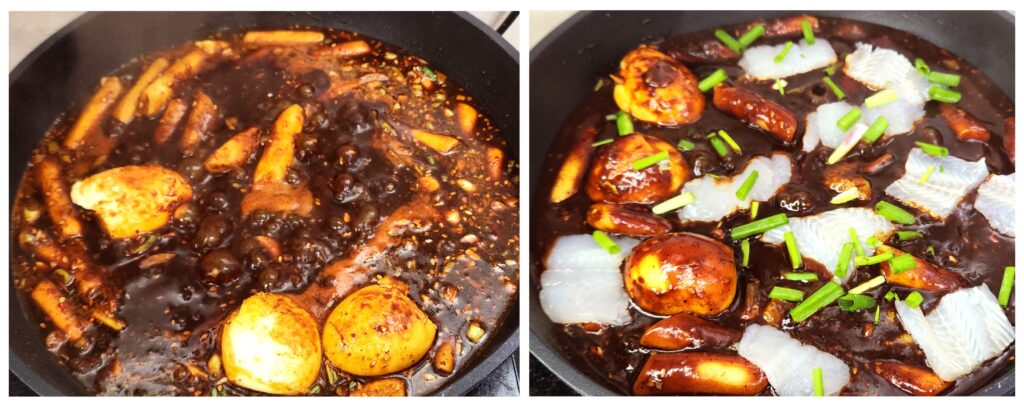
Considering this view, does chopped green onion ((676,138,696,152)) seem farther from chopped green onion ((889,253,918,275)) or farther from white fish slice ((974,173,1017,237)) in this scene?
white fish slice ((974,173,1017,237))

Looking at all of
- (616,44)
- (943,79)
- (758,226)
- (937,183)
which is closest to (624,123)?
(616,44)

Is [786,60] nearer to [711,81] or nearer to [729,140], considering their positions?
[711,81]

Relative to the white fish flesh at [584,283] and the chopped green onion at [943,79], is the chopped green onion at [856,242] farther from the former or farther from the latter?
the chopped green onion at [943,79]

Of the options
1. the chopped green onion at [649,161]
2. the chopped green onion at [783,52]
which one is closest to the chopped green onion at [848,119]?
the chopped green onion at [783,52]

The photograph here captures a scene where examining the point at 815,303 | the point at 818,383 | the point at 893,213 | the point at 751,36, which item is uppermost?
the point at 751,36

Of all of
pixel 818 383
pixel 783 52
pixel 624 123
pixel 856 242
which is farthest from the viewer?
pixel 783 52

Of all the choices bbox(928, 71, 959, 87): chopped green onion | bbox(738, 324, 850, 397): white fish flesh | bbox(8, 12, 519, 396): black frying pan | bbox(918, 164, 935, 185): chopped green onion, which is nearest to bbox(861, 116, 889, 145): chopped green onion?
bbox(918, 164, 935, 185): chopped green onion
